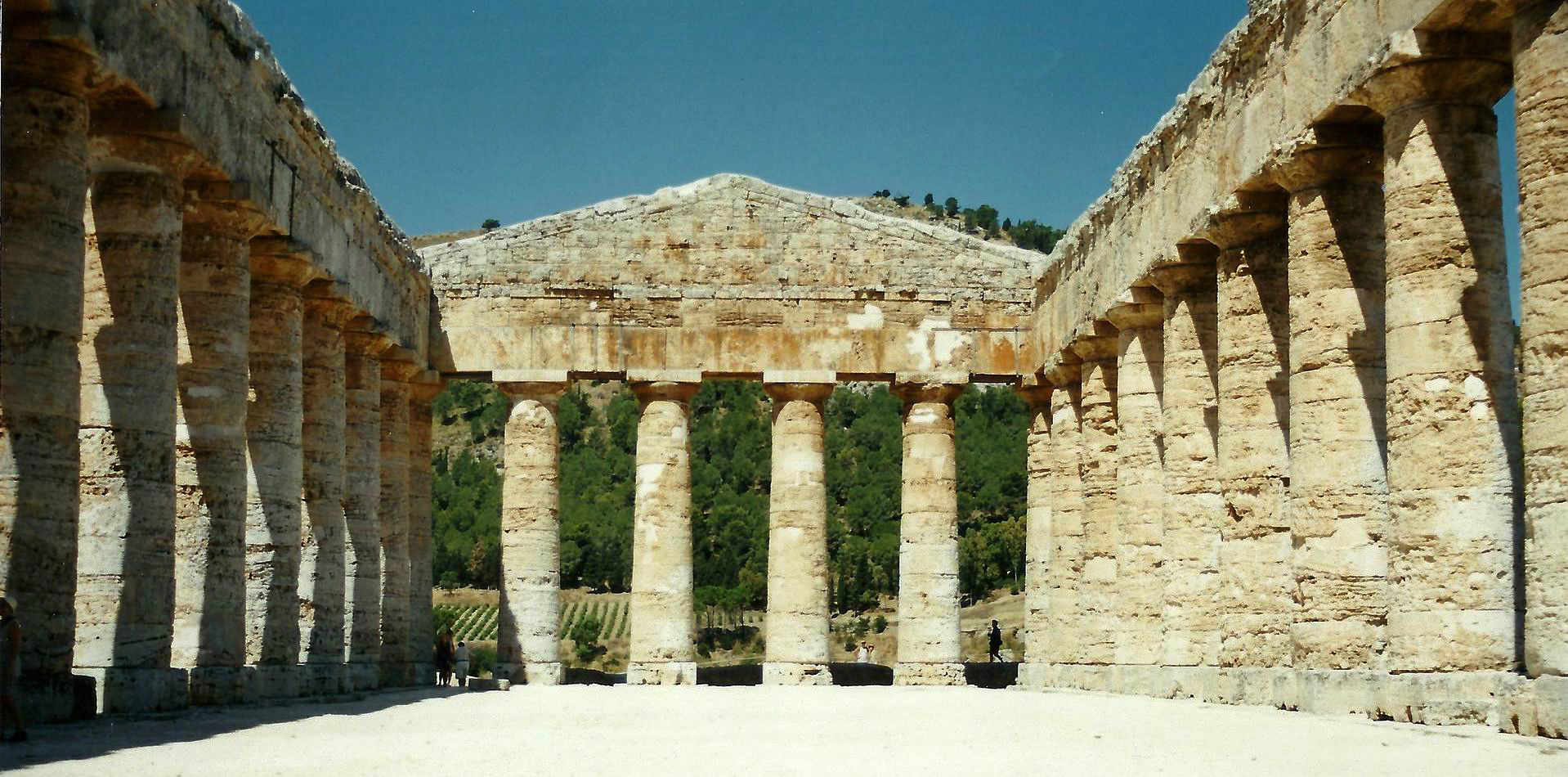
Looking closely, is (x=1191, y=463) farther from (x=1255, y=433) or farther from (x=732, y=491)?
(x=732, y=491)

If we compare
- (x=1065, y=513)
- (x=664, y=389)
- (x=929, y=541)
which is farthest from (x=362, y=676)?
(x=1065, y=513)

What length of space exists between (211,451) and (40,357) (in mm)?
5171

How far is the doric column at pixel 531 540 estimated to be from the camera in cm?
3347

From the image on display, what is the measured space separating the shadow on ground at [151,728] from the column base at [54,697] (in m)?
0.15

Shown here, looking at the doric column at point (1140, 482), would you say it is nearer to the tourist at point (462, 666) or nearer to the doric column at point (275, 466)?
the doric column at point (275, 466)

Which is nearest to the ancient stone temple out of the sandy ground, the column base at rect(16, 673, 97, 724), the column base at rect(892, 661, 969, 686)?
the column base at rect(16, 673, 97, 724)

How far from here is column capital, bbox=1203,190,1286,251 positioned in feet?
70.3

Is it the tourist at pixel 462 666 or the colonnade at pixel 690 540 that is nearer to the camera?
the colonnade at pixel 690 540

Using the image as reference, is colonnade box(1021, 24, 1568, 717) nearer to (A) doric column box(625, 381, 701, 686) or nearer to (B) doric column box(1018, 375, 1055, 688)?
(B) doric column box(1018, 375, 1055, 688)

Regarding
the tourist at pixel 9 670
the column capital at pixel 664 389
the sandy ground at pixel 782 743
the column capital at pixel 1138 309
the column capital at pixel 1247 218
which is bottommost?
the sandy ground at pixel 782 743

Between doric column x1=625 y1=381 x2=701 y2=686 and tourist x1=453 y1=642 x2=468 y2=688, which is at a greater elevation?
doric column x1=625 y1=381 x2=701 y2=686

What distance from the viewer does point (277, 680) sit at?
2378cm

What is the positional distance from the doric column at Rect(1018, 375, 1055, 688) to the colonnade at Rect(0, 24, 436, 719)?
38.9 feet

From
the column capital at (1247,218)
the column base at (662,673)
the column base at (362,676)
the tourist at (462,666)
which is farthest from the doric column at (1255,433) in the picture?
the tourist at (462,666)
